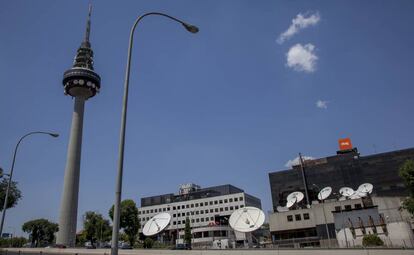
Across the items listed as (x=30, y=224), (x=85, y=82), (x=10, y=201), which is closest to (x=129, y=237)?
(x=10, y=201)

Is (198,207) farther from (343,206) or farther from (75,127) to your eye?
(343,206)

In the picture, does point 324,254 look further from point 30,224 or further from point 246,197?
point 30,224

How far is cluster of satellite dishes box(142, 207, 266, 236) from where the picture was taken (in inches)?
1889

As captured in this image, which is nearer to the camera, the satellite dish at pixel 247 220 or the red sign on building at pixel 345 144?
the satellite dish at pixel 247 220

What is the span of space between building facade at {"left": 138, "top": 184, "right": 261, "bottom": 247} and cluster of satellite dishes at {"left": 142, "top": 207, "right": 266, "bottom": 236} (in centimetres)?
7446

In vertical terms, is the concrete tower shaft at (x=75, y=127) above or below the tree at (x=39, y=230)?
above

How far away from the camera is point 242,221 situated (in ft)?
164

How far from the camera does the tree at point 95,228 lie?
340 feet

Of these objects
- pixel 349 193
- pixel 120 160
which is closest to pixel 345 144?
pixel 349 193

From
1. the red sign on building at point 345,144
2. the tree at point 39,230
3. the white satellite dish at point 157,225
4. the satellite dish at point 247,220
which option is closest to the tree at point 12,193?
the white satellite dish at point 157,225

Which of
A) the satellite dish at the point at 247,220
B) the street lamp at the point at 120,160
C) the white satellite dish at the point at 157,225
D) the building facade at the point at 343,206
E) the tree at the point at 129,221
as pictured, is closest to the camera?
the street lamp at the point at 120,160

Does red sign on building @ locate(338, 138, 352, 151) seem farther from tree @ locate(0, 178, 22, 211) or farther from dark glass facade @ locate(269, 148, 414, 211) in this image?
tree @ locate(0, 178, 22, 211)

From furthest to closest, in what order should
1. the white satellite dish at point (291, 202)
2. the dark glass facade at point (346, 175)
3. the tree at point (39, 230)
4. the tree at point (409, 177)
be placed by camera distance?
1. the tree at point (39, 230)
2. the dark glass facade at point (346, 175)
3. the white satellite dish at point (291, 202)
4. the tree at point (409, 177)

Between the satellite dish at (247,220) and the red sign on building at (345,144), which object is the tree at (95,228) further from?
the red sign on building at (345,144)
